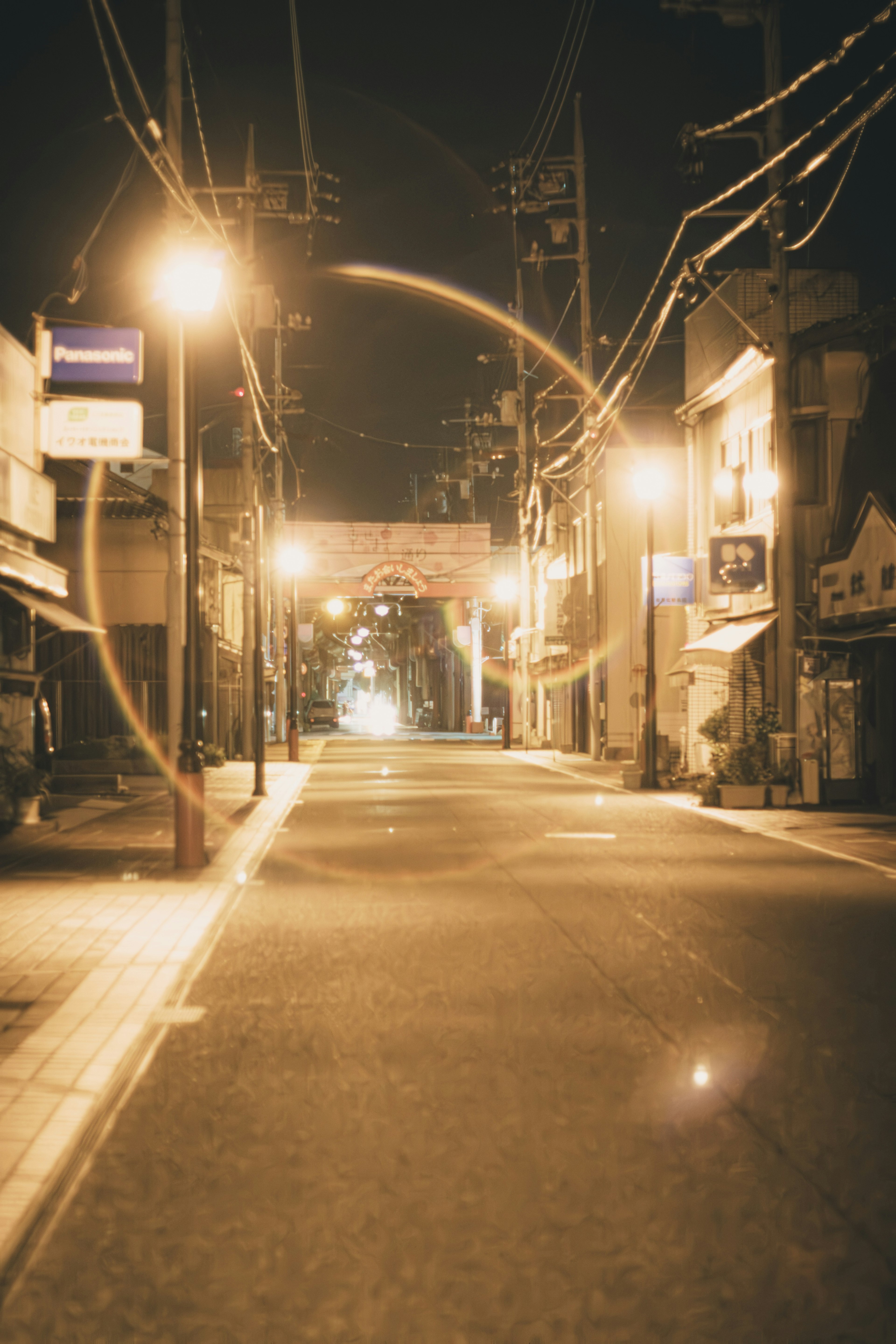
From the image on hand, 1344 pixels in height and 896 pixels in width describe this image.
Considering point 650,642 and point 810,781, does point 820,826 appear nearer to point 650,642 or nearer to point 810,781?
point 810,781

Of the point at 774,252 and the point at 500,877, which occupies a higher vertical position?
the point at 774,252

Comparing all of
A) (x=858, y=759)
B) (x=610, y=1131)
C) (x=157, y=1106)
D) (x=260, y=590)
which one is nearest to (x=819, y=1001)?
(x=610, y=1131)

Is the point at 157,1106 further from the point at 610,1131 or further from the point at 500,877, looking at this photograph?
the point at 500,877

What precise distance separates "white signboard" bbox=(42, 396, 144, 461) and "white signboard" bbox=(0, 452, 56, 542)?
61cm

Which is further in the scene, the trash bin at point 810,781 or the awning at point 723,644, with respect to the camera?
the awning at point 723,644

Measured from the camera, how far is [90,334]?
2042 centimetres

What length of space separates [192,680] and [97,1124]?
353 inches

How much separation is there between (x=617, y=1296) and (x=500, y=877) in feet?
30.5

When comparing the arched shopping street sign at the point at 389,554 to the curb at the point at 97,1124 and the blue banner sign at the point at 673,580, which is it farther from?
the curb at the point at 97,1124

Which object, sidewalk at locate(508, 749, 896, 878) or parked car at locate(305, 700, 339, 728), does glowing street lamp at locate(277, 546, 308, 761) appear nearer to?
sidewalk at locate(508, 749, 896, 878)

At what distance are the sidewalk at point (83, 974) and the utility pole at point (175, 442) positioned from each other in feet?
17.1

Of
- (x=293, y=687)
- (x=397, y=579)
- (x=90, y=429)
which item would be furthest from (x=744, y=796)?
(x=397, y=579)

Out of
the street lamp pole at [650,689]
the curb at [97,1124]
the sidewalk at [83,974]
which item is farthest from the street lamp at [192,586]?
the street lamp pole at [650,689]

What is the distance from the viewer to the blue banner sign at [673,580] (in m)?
29.1
